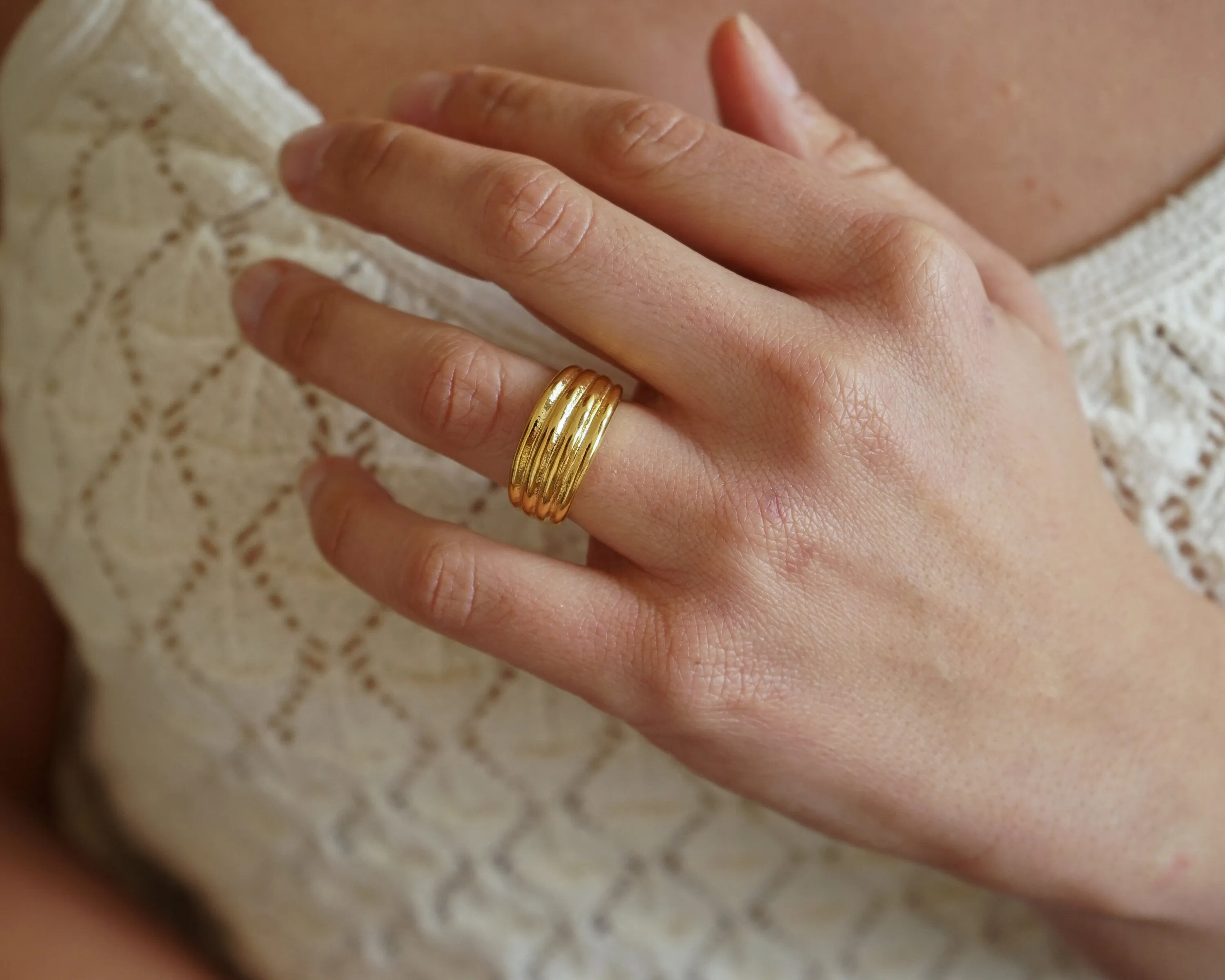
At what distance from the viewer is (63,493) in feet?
2.54

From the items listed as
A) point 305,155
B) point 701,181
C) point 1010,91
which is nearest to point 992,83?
point 1010,91

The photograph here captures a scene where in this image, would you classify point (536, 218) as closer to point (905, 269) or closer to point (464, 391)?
point (464, 391)

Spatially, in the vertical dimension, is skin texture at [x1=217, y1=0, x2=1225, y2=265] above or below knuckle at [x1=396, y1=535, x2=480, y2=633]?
above

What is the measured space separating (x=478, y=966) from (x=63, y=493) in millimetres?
513

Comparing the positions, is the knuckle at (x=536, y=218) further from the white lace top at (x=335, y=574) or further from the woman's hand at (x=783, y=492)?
the white lace top at (x=335, y=574)

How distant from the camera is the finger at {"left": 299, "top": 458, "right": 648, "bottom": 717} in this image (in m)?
0.58

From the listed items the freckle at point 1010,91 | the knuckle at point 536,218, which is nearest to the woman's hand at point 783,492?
the knuckle at point 536,218

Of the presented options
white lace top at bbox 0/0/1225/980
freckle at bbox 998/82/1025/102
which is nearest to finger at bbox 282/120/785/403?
white lace top at bbox 0/0/1225/980

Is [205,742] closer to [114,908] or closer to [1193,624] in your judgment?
[114,908]

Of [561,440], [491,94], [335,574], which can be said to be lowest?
[335,574]

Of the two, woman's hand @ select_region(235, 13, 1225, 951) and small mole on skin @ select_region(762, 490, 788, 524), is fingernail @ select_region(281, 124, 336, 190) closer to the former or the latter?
woman's hand @ select_region(235, 13, 1225, 951)

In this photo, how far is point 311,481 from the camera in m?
0.66

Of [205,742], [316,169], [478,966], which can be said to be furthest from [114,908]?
[316,169]

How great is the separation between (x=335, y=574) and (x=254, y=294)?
0.21 metres
